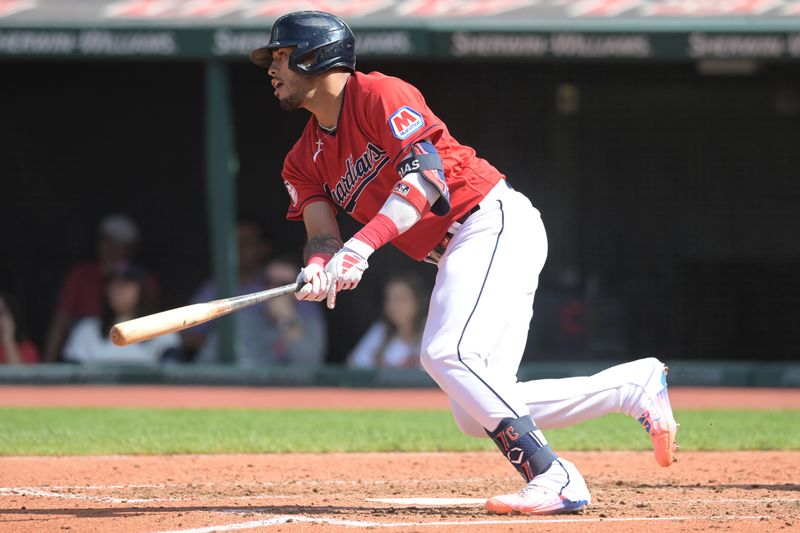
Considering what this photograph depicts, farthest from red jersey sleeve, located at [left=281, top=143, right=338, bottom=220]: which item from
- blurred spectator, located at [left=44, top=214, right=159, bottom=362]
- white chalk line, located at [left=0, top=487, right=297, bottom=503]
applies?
blurred spectator, located at [left=44, top=214, right=159, bottom=362]

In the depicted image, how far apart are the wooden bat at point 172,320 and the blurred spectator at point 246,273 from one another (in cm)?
554

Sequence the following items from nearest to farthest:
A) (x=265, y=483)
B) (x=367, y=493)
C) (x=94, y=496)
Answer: (x=94, y=496) < (x=367, y=493) < (x=265, y=483)

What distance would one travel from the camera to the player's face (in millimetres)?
3908

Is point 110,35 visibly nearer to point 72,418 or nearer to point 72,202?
point 72,202

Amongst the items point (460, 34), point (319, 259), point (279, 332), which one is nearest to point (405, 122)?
point (319, 259)

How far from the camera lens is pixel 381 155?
3.91 meters

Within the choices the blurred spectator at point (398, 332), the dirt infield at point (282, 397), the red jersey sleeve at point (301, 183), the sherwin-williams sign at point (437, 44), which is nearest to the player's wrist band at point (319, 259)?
the red jersey sleeve at point (301, 183)

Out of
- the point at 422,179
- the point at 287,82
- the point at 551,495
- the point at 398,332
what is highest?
the point at 287,82

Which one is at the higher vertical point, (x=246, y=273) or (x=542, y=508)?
(x=542, y=508)

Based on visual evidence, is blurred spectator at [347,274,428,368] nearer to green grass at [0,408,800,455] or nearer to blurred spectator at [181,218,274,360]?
blurred spectator at [181,218,274,360]

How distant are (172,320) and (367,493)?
123 centimetres

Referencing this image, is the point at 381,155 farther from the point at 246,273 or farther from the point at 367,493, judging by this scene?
the point at 246,273

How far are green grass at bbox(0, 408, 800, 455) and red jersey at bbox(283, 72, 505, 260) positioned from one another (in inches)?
81.7

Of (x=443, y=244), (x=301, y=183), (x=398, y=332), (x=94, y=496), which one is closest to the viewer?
(x=443, y=244)
